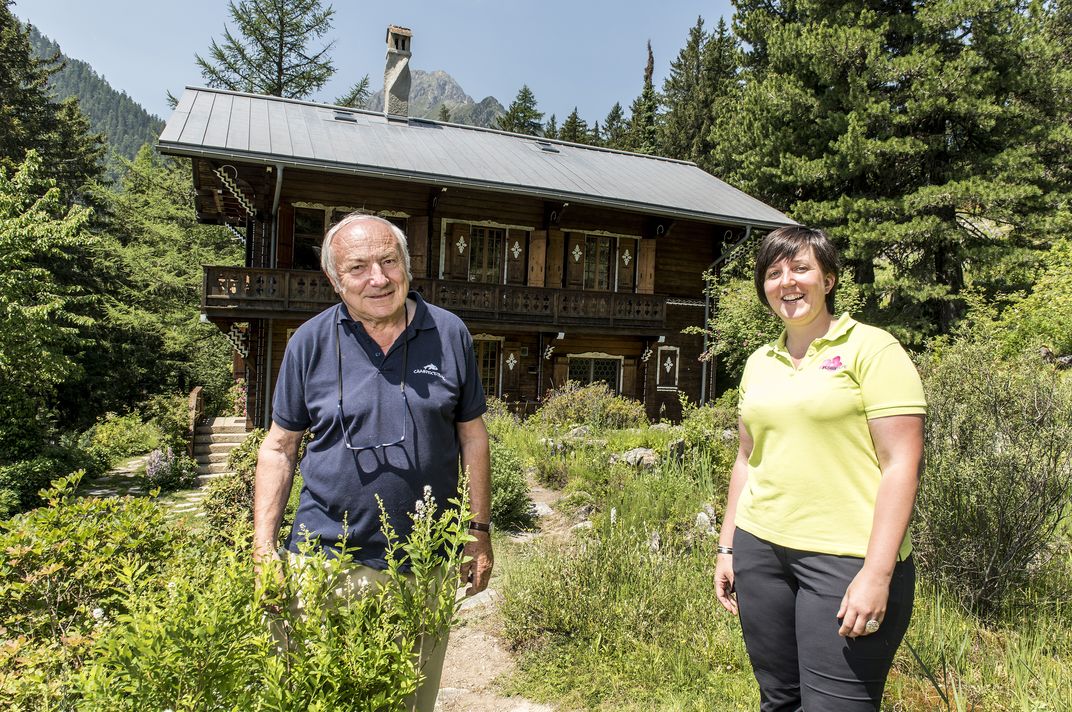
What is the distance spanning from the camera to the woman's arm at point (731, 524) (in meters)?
2.47

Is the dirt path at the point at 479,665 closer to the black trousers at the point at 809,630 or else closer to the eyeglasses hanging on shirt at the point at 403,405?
→ the eyeglasses hanging on shirt at the point at 403,405

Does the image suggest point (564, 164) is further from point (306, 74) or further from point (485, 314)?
point (306, 74)

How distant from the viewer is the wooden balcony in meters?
12.5

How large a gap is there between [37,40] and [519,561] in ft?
762

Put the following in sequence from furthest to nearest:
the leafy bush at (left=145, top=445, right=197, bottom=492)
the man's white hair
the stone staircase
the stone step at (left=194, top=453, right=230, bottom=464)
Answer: the stone step at (left=194, top=453, right=230, bottom=464)
the stone staircase
the leafy bush at (left=145, top=445, right=197, bottom=492)
the man's white hair

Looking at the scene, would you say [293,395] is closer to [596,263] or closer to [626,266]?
[596,263]

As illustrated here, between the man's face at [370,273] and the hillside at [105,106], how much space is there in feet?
525

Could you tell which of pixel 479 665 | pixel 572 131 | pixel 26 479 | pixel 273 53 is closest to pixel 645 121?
pixel 572 131

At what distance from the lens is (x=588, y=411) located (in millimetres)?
11625

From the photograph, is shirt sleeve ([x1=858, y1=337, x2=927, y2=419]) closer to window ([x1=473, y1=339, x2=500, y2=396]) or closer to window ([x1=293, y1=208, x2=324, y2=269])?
window ([x1=293, y1=208, x2=324, y2=269])

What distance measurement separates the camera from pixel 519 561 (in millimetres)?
4965

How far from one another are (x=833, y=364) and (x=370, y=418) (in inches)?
61.9

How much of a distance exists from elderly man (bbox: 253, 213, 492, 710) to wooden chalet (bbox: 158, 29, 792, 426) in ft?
36.6

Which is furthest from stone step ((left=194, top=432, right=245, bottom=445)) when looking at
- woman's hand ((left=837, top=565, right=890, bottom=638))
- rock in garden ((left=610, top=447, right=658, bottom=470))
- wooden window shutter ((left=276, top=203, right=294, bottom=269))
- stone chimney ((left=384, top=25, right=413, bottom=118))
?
woman's hand ((left=837, top=565, right=890, bottom=638))
